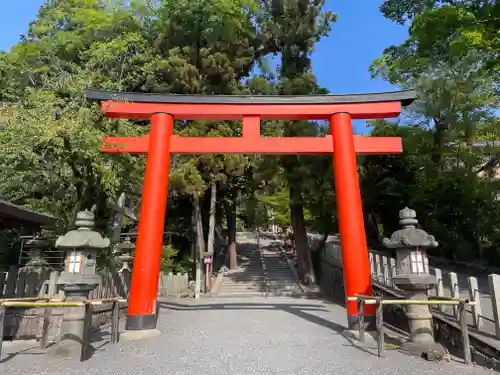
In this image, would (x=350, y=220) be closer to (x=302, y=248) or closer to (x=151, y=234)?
(x=151, y=234)

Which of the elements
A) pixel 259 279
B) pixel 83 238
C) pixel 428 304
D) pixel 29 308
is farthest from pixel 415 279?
pixel 259 279

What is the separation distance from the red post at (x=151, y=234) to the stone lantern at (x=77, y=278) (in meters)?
1.49

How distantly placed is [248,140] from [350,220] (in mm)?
3147

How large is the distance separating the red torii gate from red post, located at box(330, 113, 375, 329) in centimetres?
2

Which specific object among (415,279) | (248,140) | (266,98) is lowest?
(415,279)

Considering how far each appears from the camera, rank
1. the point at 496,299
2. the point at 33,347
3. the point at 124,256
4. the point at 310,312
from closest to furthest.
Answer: the point at 496,299 < the point at 33,347 < the point at 310,312 < the point at 124,256

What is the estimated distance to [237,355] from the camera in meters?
6.10

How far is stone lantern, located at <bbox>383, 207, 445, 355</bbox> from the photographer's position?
20.3ft

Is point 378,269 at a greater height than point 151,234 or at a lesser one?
lesser

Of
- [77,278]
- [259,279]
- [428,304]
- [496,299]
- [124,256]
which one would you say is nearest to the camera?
[496,299]

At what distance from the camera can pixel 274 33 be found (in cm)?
1952

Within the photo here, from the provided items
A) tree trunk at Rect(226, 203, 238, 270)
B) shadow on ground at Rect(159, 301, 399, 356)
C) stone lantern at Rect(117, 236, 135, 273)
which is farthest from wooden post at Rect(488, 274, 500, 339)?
tree trunk at Rect(226, 203, 238, 270)

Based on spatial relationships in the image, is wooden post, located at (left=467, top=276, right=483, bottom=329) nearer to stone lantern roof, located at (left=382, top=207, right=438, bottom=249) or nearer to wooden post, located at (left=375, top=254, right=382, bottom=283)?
stone lantern roof, located at (left=382, top=207, right=438, bottom=249)

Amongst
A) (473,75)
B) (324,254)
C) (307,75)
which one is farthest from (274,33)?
(324,254)
